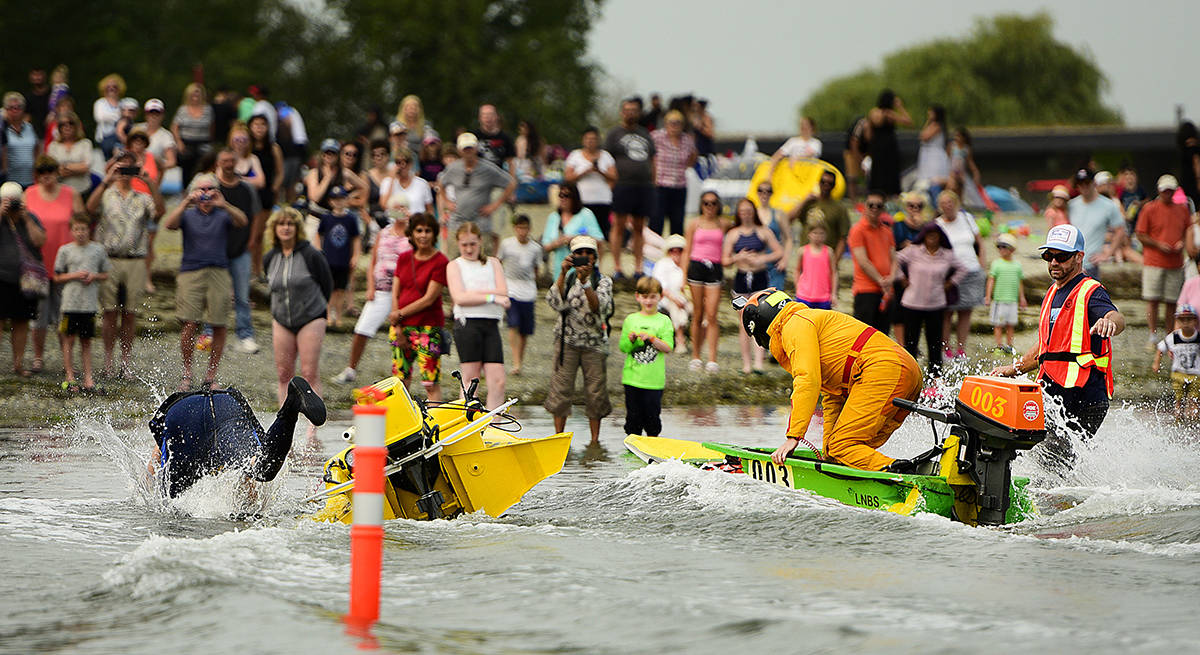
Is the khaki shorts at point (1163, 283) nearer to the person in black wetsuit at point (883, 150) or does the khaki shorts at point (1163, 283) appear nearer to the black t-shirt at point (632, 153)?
the person in black wetsuit at point (883, 150)

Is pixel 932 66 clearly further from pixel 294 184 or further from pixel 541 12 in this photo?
pixel 294 184

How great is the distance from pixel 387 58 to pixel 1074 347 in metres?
50.9

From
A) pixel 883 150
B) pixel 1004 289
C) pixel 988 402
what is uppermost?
pixel 883 150

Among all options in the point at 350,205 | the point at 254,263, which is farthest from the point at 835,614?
the point at 254,263

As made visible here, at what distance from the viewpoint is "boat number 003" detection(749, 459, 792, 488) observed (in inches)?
380

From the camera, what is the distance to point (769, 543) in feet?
28.3

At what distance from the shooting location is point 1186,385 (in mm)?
14898

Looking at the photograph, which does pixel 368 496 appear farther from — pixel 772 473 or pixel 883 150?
pixel 883 150

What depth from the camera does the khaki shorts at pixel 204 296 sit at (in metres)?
15.1

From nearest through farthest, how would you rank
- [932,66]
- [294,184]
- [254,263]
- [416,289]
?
1. [416,289]
2. [254,263]
3. [294,184]
4. [932,66]

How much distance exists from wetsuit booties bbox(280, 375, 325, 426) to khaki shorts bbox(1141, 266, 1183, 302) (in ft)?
45.8

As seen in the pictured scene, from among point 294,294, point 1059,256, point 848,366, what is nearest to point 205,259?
point 294,294

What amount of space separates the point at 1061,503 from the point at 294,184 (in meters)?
14.3

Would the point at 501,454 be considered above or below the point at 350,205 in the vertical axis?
below
